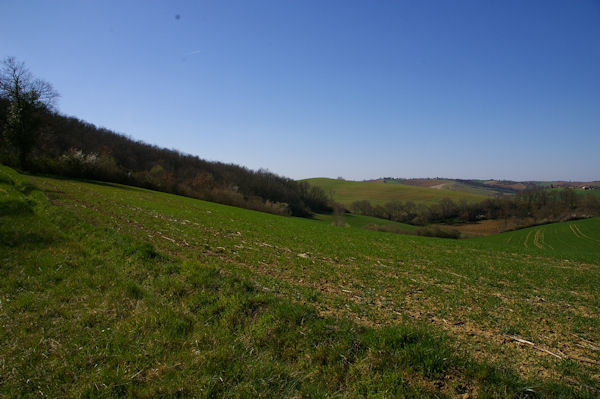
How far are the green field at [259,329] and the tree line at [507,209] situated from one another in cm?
8584

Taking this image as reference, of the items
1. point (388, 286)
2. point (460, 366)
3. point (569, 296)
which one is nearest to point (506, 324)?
point (388, 286)

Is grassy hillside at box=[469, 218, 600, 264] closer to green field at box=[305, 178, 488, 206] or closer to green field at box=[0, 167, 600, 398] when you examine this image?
green field at box=[0, 167, 600, 398]

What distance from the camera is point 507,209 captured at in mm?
86688

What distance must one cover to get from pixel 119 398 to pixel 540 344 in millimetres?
7348

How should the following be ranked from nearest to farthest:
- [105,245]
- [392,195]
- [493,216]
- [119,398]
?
1. [119,398]
2. [105,245]
3. [493,216]
4. [392,195]

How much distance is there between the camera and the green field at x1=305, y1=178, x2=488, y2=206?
114 metres

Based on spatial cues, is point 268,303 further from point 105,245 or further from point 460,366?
point 105,245

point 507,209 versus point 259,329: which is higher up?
point 259,329

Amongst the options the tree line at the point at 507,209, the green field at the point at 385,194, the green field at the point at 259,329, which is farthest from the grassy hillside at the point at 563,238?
the green field at the point at 385,194

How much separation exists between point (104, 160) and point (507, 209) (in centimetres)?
10661

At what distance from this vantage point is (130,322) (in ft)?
15.4

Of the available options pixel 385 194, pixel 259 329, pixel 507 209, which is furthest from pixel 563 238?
pixel 385 194

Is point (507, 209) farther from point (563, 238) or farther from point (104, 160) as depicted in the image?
point (104, 160)

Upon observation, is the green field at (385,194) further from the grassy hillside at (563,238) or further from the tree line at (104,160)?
the grassy hillside at (563,238)
